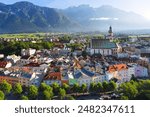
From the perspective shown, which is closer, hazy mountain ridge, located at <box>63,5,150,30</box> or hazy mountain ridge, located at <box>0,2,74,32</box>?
hazy mountain ridge, located at <box>63,5,150,30</box>

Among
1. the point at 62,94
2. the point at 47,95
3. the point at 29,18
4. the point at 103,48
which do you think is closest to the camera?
the point at 47,95

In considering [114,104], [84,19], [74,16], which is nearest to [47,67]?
[114,104]

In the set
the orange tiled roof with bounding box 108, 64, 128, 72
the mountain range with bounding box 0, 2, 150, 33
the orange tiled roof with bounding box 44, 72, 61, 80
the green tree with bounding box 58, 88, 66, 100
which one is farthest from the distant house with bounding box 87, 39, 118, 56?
the mountain range with bounding box 0, 2, 150, 33

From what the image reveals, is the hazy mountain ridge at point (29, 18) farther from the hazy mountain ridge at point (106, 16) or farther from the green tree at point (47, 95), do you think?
the green tree at point (47, 95)

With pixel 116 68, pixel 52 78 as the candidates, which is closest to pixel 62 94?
pixel 52 78

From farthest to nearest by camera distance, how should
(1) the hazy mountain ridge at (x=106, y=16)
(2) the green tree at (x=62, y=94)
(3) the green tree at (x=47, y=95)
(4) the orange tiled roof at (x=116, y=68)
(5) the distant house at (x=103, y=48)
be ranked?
(1) the hazy mountain ridge at (x=106, y=16) < (5) the distant house at (x=103, y=48) < (4) the orange tiled roof at (x=116, y=68) < (2) the green tree at (x=62, y=94) < (3) the green tree at (x=47, y=95)

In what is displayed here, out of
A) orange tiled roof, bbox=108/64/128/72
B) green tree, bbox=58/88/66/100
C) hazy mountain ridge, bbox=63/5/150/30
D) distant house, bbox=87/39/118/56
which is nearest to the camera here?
green tree, bbox=58/88/66/100

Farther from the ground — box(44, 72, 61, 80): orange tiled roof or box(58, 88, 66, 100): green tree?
box(44, 72, 61, 80): orange tiled roof

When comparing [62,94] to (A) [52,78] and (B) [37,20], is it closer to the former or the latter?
(A) [52,78]

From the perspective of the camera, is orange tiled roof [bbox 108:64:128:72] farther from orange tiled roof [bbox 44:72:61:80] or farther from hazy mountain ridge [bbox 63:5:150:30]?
hazy mountain ridge [bbox 63:5:150:30]

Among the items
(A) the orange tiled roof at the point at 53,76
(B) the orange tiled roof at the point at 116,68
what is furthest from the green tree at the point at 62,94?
(B) the orange tiled roof at the point at 116,68

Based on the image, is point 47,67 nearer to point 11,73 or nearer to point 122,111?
point 11,73
